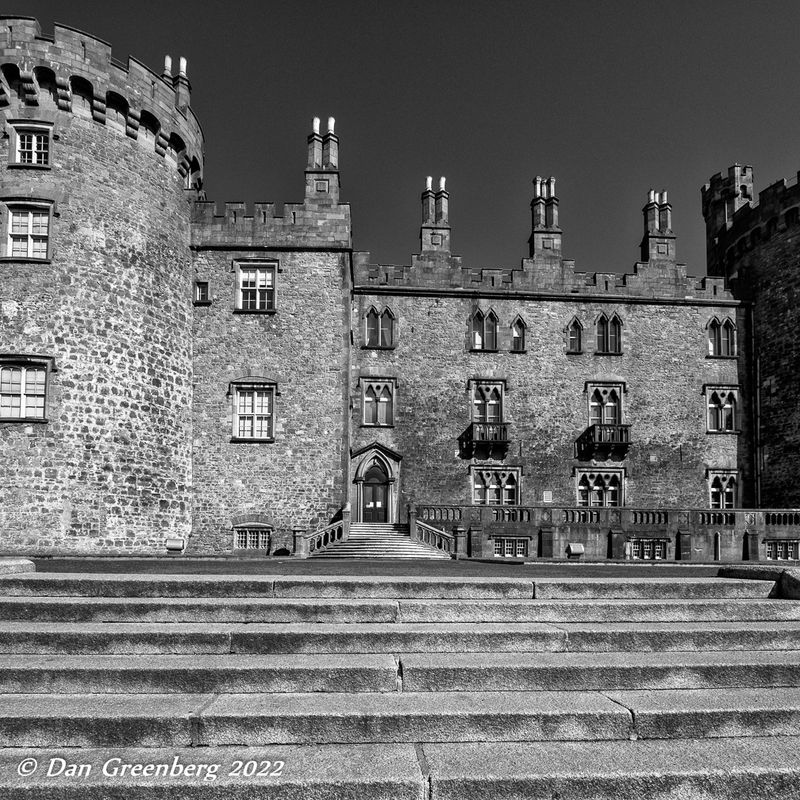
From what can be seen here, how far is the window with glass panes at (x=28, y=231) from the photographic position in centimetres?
2033

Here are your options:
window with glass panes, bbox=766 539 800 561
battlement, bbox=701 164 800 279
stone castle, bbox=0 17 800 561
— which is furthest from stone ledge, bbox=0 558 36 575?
battlement, bbox=701 164 800 279

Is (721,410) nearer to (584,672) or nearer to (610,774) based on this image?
(584,672)

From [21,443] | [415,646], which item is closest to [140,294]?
[21,443]

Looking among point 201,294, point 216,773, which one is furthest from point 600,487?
point 216,773

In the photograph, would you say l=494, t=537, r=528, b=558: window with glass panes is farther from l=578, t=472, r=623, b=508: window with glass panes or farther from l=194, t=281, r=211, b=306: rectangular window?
l=194, t=281, r=211, b=306: rectangular window

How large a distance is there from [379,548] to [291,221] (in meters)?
12.6

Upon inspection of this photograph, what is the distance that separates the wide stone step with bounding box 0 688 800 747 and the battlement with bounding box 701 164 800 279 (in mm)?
29178

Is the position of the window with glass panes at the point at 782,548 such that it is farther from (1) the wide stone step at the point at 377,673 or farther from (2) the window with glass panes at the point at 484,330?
(1) the wide stone step at the point at 377,673

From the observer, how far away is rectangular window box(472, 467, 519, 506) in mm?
28516

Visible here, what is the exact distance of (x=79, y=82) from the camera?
20.6 metres

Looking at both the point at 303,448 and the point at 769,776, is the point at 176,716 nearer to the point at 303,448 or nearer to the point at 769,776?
the point at 769,776

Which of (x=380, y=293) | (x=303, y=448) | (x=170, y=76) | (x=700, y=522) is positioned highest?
(x=170, y=76)

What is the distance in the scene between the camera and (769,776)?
479 centimetres

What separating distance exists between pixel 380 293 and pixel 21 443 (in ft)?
50.2
